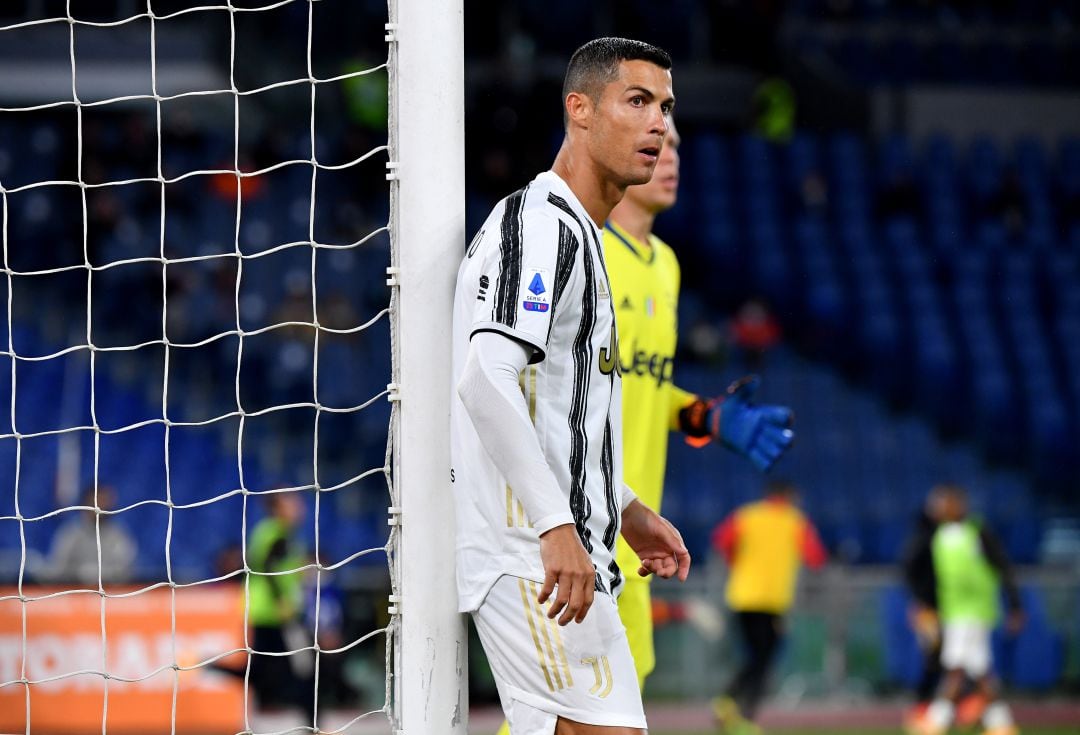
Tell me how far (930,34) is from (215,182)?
8.75 metres

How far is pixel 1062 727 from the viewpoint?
11.5 metres

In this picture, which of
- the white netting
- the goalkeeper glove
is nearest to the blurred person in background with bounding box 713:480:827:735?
the white netting

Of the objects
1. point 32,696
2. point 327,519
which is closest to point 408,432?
point 32,696

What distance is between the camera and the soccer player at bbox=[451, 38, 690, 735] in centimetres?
312

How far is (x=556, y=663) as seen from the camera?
3.27 m

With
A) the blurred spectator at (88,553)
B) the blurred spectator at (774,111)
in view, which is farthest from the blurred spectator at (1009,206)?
the blurred spectator at (88,553)

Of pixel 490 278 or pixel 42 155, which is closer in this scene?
pixel 490 278

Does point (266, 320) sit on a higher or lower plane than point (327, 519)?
higher

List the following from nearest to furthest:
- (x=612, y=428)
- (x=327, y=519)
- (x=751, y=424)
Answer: (x=612, y=428), (x=751, y=424), (x=327, y=519)

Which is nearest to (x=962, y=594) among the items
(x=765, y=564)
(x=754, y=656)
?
(x=765, y=564)

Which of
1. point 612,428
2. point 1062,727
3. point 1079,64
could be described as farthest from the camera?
point 1079,64

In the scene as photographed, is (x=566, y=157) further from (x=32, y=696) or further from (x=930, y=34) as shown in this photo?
(x=930, y=34)

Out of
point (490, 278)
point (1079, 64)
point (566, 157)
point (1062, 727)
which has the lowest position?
point (1062, 727)

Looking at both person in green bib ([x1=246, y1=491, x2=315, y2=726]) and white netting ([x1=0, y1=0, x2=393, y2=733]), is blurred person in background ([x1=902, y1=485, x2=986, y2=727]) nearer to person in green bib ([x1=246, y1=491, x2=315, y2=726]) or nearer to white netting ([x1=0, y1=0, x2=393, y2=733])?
white netting ([x1=0, y1=0, x2=393, y2=733])
